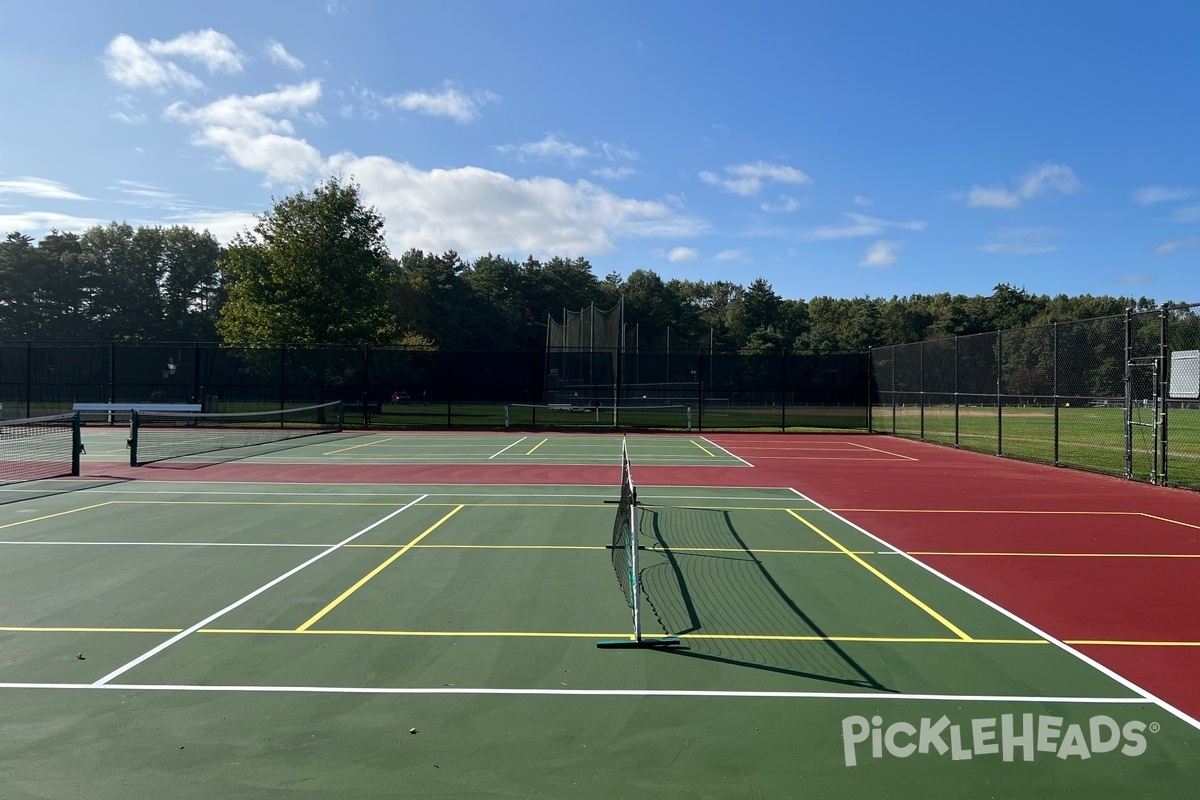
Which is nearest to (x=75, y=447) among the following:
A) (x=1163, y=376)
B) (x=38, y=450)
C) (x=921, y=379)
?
(x=38, y=450)

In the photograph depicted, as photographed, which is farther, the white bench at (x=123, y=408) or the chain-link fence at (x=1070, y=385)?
the white bench at (x=123, y=408)

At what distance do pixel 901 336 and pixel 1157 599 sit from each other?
3151 inches

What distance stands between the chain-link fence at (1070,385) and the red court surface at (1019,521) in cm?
175

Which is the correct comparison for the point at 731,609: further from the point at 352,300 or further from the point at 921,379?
the point at 352,300

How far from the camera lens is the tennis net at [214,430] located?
20578 mm

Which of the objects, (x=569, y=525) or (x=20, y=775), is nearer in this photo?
(x=20, y=775)

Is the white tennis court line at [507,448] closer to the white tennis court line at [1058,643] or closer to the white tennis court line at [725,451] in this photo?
the white tennis court line at [725,451]

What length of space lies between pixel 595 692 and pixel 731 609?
2.25 metres

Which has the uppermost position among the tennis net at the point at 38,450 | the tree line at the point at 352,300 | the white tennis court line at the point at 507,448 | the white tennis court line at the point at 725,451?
the tree line at the point at 352,300

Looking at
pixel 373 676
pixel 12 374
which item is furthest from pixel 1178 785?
pixel 12 374

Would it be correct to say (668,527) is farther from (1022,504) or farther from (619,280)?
(619,280)

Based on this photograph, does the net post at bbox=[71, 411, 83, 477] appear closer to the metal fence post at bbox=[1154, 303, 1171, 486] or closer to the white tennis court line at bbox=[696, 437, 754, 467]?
the white tennis court line at bbox=[696, 437, 754, 467]

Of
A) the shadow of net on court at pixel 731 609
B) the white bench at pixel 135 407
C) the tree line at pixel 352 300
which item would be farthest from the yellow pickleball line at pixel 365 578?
the tree line at pixel 352 300

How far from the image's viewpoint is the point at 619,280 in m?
106
